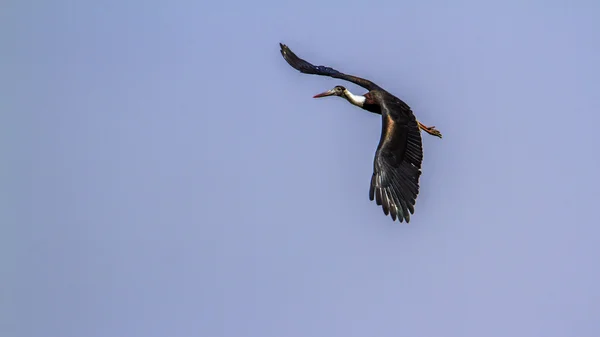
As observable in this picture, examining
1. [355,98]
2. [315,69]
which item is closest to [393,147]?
[355,98]

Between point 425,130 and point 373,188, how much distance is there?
14.4 ft

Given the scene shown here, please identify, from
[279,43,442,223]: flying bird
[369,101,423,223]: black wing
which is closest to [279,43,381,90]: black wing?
[279,43,442,223]: flying bird

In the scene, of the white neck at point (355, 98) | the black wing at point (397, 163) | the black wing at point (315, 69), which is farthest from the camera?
the black wing at point (315, 69)

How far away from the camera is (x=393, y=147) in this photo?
3722 centimetres

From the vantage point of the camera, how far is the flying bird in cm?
3612

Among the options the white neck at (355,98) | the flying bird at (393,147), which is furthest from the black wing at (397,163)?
the white neck at (355,98)

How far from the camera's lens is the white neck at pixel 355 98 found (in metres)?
39.5

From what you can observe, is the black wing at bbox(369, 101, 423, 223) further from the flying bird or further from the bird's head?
the bird's head

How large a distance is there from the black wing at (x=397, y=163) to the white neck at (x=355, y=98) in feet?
2.72

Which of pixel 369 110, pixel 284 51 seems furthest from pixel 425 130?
pixel 284 51

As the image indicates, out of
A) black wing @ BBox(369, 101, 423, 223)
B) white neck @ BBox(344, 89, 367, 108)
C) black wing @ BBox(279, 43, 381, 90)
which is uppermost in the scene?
black wing @ BBox(279, 43, 381, 90)

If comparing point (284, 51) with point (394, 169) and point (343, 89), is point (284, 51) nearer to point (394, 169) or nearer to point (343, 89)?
point (343, 89)

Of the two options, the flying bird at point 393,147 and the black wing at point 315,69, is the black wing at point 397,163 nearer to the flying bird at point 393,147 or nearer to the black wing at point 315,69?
the flying bird at point 393,147

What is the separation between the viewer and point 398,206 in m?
36.0
